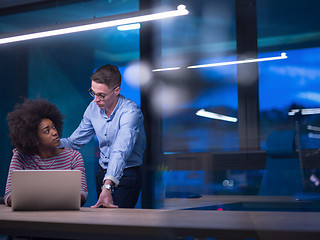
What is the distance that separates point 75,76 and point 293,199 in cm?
299

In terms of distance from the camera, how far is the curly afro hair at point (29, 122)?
2429 mm

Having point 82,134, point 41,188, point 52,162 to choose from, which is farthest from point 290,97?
point 41,188

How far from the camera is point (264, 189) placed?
4.54 m

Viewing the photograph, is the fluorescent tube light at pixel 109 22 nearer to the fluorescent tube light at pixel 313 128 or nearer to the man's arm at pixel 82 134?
the man's arm at pixel 82 134

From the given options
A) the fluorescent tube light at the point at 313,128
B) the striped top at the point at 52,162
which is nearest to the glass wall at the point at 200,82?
the fluorescent tube light at the point at 313,128

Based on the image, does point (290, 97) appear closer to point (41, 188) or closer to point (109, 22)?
point (109, 22)

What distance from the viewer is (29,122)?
2.55m

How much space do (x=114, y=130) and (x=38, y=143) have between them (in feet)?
3.38

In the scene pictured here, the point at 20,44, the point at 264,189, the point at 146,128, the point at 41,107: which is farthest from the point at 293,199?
the point at 20,44

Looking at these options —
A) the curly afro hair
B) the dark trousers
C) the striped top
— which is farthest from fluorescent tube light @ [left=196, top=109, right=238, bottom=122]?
the striped top

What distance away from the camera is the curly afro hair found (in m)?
2.43

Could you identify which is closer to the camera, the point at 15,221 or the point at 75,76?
the point at 15,221

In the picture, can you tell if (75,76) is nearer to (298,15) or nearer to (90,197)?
(90,197)

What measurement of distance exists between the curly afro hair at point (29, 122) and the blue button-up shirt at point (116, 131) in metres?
0.47
